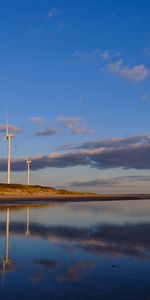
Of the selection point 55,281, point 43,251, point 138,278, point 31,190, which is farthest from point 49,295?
point 31,190

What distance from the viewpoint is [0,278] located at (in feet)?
31.8

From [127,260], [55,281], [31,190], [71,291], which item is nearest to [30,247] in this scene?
[127,260]

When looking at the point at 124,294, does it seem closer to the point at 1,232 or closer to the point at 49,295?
the point at 49,295

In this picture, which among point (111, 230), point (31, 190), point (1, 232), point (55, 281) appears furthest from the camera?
point (31, 190)

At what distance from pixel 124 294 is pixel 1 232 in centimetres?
1190

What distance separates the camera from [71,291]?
28.5 ft

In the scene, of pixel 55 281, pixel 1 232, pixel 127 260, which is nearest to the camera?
pixel 55 281

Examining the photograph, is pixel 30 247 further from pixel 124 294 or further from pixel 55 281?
pixel 124 294

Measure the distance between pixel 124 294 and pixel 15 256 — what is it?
5432 mm

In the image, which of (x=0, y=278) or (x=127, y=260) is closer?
(x=0, y=278)

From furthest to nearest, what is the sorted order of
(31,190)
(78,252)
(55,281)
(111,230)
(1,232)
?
(31,190) < (111,230) < (1,232) < (78,252) < (55,281)

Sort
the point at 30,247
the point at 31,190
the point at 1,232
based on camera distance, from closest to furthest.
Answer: the point at 30,247 → the point at 1,232 → the point at 31,190

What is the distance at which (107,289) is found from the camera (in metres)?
8.84

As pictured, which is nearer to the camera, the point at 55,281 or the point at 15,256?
the point at 55,281
